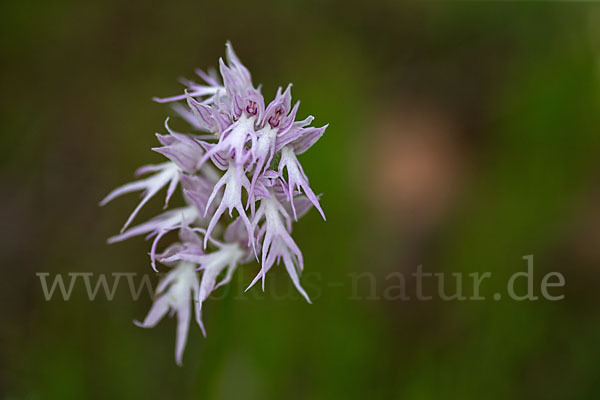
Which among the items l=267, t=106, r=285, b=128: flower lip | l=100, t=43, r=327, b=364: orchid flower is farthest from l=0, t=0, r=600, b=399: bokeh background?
l=267, t=106, r=285, b=128: flower lip

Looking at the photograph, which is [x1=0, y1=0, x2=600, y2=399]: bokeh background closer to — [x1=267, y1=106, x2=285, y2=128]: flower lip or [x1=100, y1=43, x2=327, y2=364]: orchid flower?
[x1=100, y1=43, x2=327, y2=364]: orchid flower

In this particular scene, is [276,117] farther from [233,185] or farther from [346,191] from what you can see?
[346,191]

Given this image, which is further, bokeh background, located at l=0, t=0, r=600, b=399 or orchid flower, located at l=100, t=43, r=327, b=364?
bokeh background, located at l=0, t=0, r=600, b=399

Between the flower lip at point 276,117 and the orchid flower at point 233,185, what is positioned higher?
the flower lip at point 276,117

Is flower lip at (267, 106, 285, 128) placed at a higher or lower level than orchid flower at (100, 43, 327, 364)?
higher

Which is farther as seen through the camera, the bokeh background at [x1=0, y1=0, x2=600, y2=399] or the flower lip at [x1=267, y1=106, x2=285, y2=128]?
the bokeh background at [x1=0, y1=0, x2=600, y2=399]

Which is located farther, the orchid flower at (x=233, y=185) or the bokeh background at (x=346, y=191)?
the bokeh background at (x=346, y=191)

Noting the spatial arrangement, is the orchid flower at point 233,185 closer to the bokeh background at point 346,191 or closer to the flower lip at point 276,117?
the flower lip at point 276,117

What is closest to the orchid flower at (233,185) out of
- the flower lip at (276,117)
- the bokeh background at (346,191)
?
the flower lip at (276,117)

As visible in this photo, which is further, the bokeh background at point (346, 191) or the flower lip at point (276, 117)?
the bokeh background at point (346, 191)
